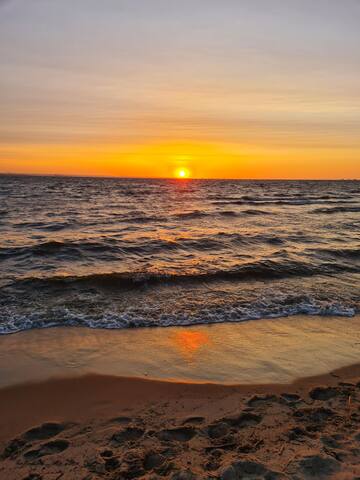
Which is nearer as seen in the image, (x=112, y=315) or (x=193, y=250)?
(x=112, y=315)

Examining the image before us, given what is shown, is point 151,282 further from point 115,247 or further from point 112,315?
point 115,247

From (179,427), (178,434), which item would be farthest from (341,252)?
(178,434)

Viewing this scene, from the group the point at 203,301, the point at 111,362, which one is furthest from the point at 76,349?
the point at 203,301

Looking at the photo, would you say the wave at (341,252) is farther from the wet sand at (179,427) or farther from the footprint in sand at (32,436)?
the footprint in sand at (32,436)

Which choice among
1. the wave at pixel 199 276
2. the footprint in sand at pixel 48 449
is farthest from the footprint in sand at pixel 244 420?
the wave at pixel 199 276

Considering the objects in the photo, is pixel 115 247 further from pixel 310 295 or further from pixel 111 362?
pixel 111 362

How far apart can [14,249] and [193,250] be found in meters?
6.53

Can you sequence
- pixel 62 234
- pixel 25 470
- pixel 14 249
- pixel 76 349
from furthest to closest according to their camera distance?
1. pixel 62 234
2. pixel 14 249
3. pixel 76 349
4. pixel 25 470

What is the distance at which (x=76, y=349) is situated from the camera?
21.1 feet

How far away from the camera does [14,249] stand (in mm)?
14258

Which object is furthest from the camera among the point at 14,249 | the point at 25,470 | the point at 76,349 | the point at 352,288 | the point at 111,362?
the point at 14,249

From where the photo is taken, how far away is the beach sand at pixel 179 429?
11.5 feet

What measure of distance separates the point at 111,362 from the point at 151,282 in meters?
4.62

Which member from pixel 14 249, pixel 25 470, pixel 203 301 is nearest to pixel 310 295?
pixel 203 301
